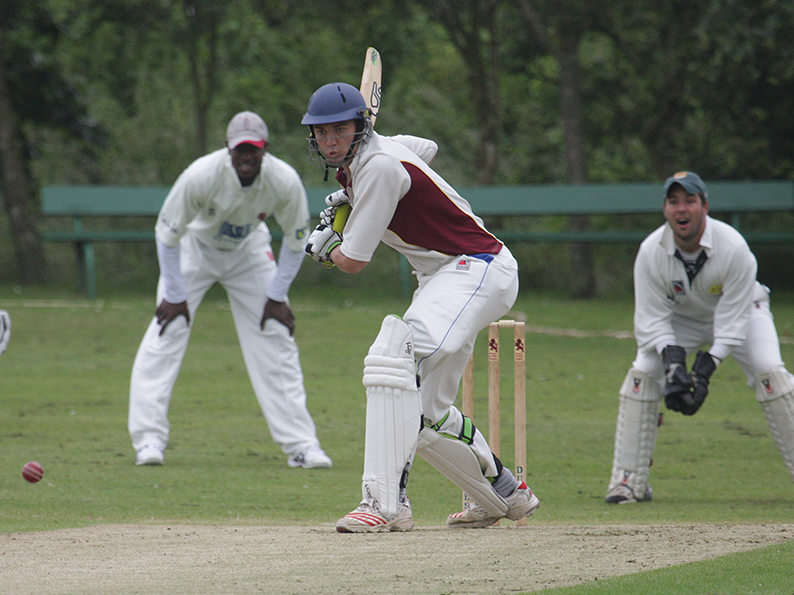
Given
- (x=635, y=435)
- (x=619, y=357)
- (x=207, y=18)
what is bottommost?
(x=619, y=357)

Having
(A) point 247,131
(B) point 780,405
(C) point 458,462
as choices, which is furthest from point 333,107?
(B) point 780,405

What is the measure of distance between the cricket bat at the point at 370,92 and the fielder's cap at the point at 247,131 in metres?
1.58

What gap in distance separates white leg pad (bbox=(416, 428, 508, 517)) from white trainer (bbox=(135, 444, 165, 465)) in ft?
7.46

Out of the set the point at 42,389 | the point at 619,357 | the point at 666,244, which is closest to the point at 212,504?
the point at 666,244

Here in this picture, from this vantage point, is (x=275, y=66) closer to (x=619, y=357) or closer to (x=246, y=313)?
(x=619, y=357)

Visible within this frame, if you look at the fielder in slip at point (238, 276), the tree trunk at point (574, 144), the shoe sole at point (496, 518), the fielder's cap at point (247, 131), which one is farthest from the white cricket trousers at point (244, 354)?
the tree trunk at point (574, 144)

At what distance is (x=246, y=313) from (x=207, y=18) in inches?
477

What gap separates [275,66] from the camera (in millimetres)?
24484

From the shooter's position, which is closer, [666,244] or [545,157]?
[666,244]

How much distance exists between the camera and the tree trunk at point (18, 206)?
15.7m

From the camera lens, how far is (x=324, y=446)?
21.6ft

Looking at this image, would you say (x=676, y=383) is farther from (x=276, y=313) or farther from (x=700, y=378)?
(x=276, y=313)

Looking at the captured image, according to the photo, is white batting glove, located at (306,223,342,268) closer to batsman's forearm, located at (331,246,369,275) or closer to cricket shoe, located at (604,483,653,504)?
batsman's forearm, located at (331,246,369,275)

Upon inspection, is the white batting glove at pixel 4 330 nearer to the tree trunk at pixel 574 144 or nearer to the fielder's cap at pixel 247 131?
the fielder's cap at pixel 247 131
